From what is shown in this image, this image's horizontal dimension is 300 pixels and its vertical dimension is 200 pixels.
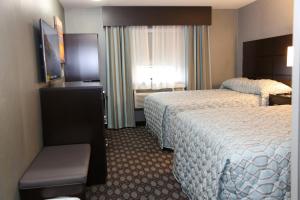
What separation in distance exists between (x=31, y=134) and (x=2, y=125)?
0.63 meters

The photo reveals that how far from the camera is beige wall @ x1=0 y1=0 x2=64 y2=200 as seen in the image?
5.32 feet

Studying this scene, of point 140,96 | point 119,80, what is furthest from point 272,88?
point 119,80

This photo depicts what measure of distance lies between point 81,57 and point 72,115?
73.3 inches

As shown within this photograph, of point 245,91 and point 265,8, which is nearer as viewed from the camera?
point 245,91

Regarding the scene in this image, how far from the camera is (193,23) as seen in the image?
5.04 metres

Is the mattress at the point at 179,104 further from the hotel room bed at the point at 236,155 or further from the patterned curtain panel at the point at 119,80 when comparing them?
A: the patterned curtain panel at the point at 119,80

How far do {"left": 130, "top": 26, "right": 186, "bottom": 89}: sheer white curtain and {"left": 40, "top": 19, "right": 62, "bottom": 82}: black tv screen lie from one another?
221cm

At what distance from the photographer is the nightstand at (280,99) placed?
11.2 feet

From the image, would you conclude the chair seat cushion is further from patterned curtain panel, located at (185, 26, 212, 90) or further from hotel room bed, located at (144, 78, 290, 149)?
patterned curtain panel, located at (185, 26, 212, 90)

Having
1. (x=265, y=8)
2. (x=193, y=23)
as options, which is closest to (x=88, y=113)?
(x=193, y=23)

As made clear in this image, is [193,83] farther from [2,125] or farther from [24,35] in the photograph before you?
[2,125]

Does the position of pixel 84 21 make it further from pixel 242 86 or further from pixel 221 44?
pixel 242 86

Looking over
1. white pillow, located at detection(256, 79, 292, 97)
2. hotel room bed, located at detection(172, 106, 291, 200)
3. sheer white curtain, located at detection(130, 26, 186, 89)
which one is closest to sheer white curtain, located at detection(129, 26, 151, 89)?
sheer white curtain, located at detection(130, 26, 186, 89)

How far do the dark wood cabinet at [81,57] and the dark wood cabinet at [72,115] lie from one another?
1.69 m
